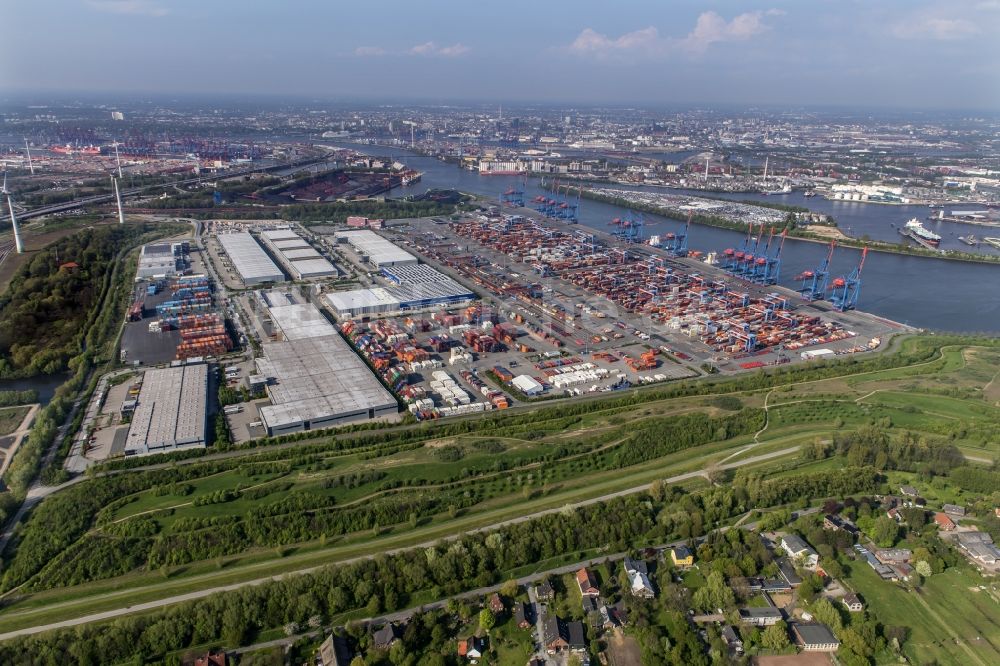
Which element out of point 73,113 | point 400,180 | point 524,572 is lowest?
point 524,572

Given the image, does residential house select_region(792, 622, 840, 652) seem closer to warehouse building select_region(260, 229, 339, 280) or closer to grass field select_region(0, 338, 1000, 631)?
grass field select_region(0, 338, 1000, 631)

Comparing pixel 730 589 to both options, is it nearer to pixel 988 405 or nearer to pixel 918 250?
pixel 988 405

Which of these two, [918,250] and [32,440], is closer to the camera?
[32,440]

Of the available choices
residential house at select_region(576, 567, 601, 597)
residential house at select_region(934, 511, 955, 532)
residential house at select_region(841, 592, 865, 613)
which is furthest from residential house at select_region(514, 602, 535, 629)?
residential house at select_region(934, 511, 955, 532)

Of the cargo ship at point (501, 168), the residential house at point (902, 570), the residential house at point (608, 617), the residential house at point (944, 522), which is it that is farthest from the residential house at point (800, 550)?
the cargo ship at point (501, 168)

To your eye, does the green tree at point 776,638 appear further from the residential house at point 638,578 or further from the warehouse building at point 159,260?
the warehouse building at point 159,260

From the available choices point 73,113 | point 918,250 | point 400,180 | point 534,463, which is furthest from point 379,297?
point 73,113

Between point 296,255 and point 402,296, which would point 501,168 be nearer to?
point 296,255
